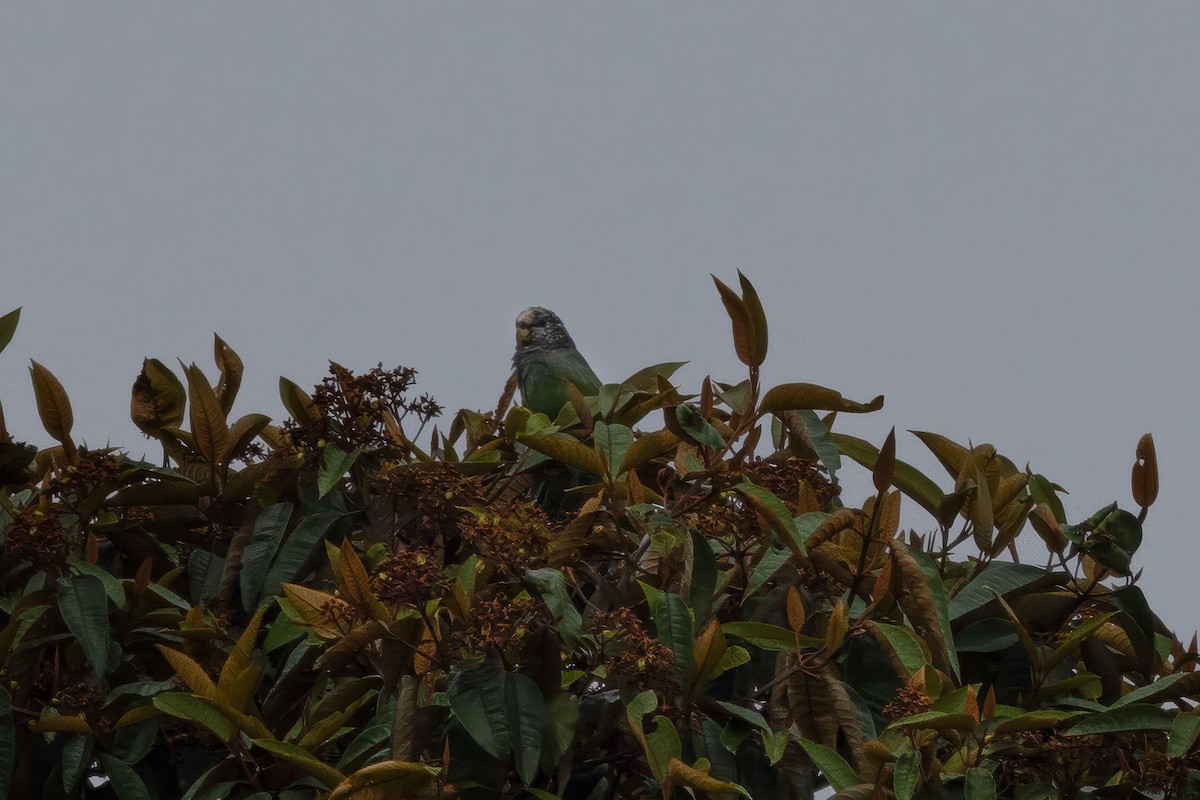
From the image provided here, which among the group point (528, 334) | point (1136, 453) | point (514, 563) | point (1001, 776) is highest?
point (528, 334)

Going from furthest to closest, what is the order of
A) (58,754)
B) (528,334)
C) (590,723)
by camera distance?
(528,334)
(58,754)
(590,723)

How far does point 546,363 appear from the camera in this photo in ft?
12.6

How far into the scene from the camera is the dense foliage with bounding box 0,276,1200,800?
61.3 inches

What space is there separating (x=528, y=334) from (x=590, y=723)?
2707 millimetres

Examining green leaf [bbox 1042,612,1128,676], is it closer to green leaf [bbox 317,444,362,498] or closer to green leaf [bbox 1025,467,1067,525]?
green leaf [bbox 1025,467,1067,525]

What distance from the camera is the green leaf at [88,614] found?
1716 millimetres

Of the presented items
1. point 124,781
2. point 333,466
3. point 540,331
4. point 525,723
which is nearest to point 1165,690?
point 525,723

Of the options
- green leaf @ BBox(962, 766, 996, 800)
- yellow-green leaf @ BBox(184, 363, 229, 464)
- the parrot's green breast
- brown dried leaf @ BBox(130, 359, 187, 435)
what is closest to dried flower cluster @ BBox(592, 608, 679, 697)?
green leaf @ BBox(962, 766, 996, 800)

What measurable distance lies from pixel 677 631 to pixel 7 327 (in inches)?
42.5

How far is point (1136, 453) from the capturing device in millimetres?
1847

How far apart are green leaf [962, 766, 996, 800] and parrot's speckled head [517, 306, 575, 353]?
107 inches

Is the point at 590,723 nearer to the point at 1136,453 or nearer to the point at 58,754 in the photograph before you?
the point at 58,754

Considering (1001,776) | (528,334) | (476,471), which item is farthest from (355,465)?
(528,334)

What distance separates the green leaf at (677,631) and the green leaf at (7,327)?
1.03 metres
